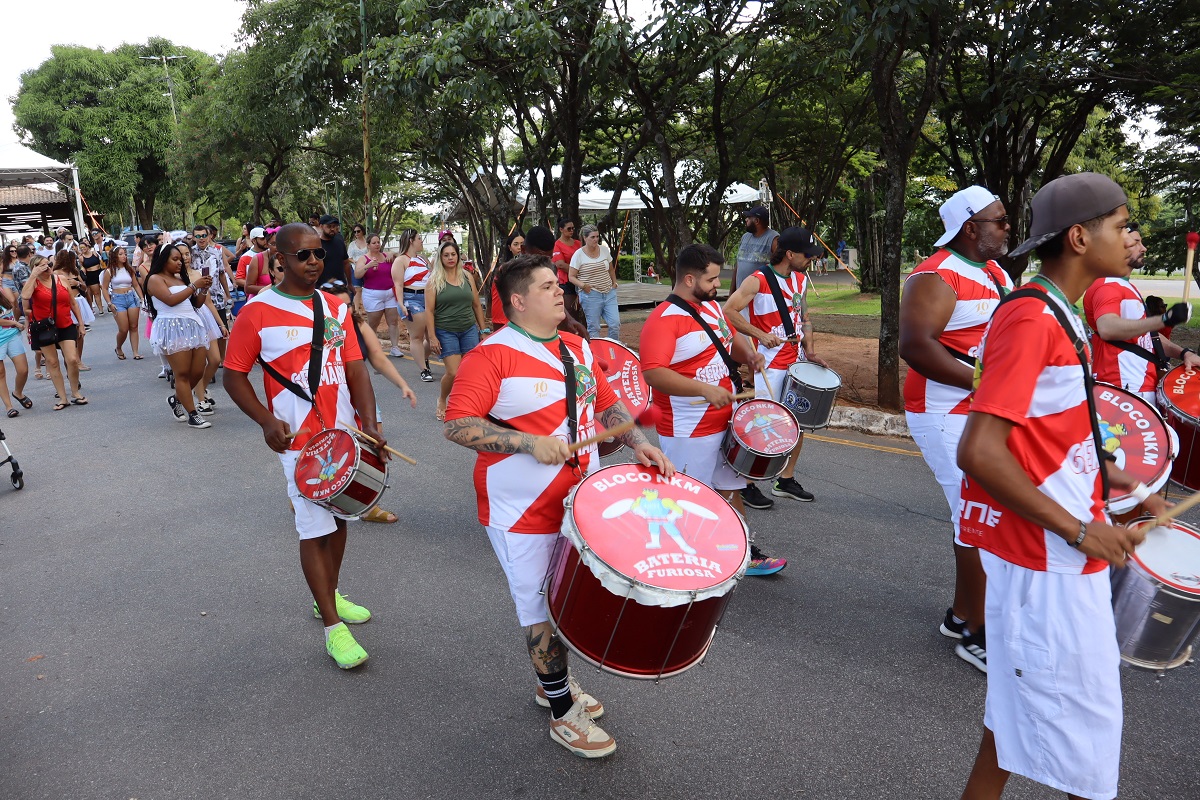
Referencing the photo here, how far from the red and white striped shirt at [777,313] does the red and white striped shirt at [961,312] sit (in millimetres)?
2084

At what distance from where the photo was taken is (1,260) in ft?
39.7

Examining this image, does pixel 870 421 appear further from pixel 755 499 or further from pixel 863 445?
pixel 755 499

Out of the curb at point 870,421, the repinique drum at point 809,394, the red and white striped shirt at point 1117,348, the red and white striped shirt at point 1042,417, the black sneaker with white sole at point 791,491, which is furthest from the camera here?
the curb at point 870,421

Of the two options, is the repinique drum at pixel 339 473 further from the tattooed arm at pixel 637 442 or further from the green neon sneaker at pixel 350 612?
the tattooed arm at pixel 637 442

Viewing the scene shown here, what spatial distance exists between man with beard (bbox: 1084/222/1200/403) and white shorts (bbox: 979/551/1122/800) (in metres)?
2.65

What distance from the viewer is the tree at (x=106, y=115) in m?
47.7

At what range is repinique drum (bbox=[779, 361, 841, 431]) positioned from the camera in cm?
579

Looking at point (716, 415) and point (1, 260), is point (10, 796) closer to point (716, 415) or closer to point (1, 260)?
point (716, 415)

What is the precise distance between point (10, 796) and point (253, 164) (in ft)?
112

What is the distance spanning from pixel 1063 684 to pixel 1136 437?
1.64 metres

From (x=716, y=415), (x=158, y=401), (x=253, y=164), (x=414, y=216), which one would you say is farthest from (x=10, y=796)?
(x=414, y=216)

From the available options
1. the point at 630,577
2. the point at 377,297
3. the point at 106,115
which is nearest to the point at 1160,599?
the point at 630,577

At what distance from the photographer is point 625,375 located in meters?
5.64

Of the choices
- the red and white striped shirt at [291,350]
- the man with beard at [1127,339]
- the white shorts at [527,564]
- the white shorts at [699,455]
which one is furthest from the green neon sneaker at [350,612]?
the man with beard at [1127,339]
